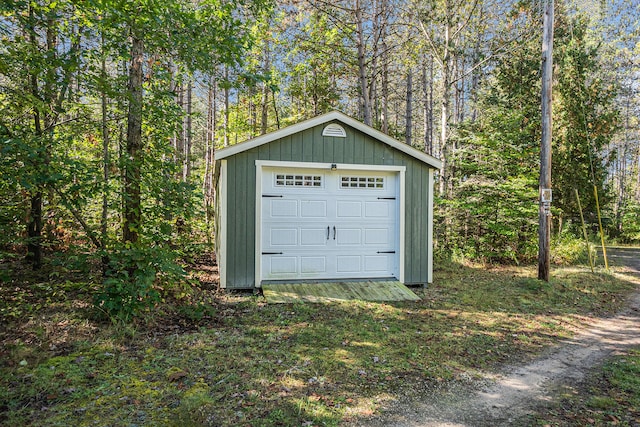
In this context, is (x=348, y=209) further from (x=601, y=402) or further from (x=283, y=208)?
(x=601, y=402)

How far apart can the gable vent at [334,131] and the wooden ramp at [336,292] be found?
2.94 metres

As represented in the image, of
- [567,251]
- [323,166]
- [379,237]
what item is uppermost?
[323,166]

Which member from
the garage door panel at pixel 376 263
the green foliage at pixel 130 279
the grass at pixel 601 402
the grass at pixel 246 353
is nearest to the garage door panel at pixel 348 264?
the garage door panel at pixel 376 263

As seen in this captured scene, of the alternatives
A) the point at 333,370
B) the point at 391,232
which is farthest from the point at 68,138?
Result: the point at 391,232

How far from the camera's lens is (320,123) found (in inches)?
281

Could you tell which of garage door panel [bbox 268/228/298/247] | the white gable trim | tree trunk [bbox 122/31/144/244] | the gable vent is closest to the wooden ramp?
garage door panel [bbox 268/228/298/247]

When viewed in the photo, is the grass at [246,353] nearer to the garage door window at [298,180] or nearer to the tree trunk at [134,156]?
the tree trunk at [134,156]

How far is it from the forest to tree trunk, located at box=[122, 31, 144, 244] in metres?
0.03

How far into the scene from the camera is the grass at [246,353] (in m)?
2.89

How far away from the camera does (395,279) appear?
755 cm

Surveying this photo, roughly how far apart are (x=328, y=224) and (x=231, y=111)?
10747 mm

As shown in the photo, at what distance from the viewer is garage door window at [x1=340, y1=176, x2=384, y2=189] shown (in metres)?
7.46

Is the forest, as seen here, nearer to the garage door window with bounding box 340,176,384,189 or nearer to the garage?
the garage

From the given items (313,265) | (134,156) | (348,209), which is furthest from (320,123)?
(134,156)
